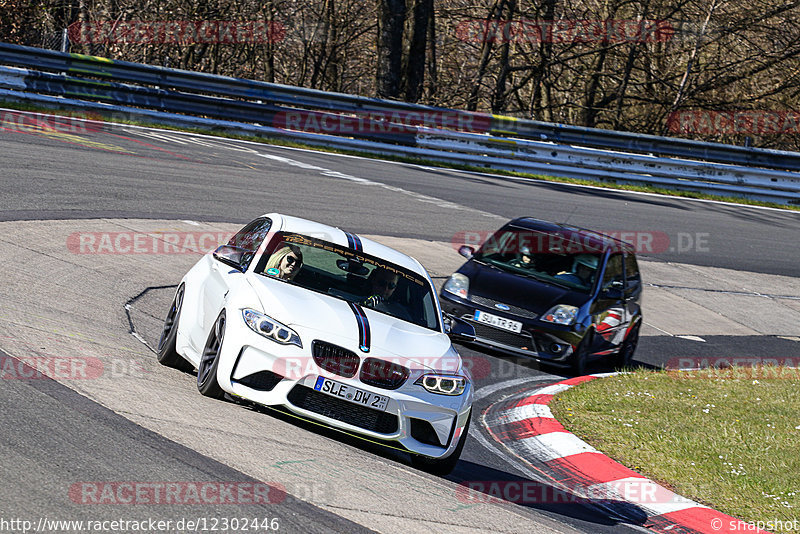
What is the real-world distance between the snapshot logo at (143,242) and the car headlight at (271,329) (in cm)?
499

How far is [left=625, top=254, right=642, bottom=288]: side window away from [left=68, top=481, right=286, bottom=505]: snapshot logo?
8048mm

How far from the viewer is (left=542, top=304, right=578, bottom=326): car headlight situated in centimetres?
1091

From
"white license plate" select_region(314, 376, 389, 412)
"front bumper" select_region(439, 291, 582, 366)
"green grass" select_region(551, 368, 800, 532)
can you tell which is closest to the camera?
"white license plate" select_region(314, 376, 389, 412)

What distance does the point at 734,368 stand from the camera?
1216 cm

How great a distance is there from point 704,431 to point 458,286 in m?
3.61

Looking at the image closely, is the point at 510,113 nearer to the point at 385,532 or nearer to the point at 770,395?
the point at 770,395

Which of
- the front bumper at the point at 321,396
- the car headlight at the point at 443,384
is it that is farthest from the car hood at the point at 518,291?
the front bumper at the point at 321,396

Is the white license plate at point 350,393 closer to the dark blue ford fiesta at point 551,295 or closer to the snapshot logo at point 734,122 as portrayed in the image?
the dark blue ford fiesta at point 551,295

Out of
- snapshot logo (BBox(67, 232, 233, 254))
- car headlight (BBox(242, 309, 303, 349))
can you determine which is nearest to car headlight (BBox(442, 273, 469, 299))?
snapshot logo (BBox(67, 232, 233, 254))

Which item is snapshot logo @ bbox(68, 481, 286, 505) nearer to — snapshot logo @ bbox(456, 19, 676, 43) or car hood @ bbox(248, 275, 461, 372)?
car hood @ bbox(248, 275, 461, 372)

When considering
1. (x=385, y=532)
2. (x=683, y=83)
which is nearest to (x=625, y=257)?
(x=385, y=532)

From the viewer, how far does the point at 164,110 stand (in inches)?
842

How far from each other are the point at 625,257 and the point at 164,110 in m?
12.3

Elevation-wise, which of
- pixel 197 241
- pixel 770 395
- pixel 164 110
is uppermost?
pixel 164 110
